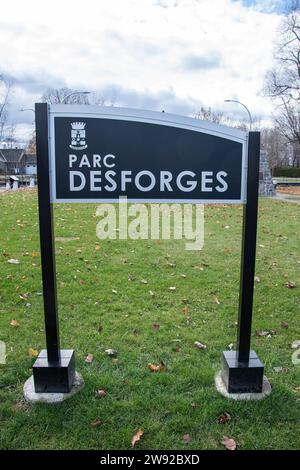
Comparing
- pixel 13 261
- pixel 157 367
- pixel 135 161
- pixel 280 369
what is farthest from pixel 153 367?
pixel 13 261

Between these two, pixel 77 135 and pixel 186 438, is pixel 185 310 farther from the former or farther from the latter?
pixel 77 135

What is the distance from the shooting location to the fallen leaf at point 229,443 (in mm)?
2270

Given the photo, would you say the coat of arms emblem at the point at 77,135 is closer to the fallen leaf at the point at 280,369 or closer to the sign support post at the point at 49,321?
the sign support post at the point at 49,321

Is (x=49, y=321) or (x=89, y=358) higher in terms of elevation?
(x=49, y=321)

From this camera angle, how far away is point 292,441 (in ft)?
7.63

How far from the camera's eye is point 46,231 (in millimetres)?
2688

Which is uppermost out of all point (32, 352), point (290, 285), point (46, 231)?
point (46, 231)

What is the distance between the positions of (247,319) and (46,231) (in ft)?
5.29

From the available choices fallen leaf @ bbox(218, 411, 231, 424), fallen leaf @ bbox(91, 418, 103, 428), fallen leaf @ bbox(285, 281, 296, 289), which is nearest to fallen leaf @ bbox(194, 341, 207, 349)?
fallen leaf @ bbox(218, 411, 231, 424)

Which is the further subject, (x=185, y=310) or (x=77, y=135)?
(x=185, y=310)

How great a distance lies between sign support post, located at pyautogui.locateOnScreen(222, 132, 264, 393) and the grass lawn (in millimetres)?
145

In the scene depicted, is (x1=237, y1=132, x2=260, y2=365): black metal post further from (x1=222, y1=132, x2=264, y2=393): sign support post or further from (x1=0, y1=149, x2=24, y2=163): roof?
(x1=0, y1=149, x2=24, y2=163): roof

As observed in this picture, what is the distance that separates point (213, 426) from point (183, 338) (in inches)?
46.4
